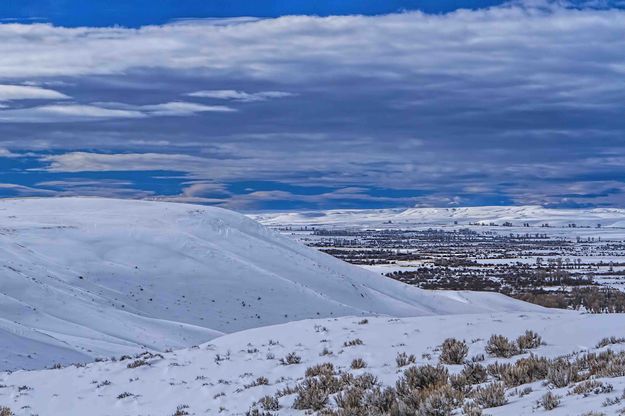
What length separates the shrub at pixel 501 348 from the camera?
14.3m

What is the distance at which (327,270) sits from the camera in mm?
57781

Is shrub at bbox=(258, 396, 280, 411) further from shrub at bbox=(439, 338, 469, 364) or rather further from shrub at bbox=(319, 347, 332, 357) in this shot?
shrub at bbox=(319, 347, 332, 357)

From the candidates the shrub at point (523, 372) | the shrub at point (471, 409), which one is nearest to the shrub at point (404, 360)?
the shrub at point (523, 372)

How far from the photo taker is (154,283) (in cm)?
4516

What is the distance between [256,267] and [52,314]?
63.8ft

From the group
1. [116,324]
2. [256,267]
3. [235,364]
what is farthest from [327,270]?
[235,364]

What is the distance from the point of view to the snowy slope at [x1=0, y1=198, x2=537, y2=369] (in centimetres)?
3203

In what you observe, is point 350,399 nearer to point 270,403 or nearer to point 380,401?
point 380,401

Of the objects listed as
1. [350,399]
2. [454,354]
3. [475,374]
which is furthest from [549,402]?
[454,354]

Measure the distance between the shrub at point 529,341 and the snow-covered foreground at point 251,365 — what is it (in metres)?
0.18

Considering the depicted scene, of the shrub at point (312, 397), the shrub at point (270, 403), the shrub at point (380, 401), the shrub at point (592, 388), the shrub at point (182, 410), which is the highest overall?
the shrub at point (592, 388)

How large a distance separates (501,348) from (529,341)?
82 cm

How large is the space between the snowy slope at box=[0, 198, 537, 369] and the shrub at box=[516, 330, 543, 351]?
1540 cm

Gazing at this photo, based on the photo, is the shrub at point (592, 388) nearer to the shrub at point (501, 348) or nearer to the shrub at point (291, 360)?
the shrub at point (501, 348)
